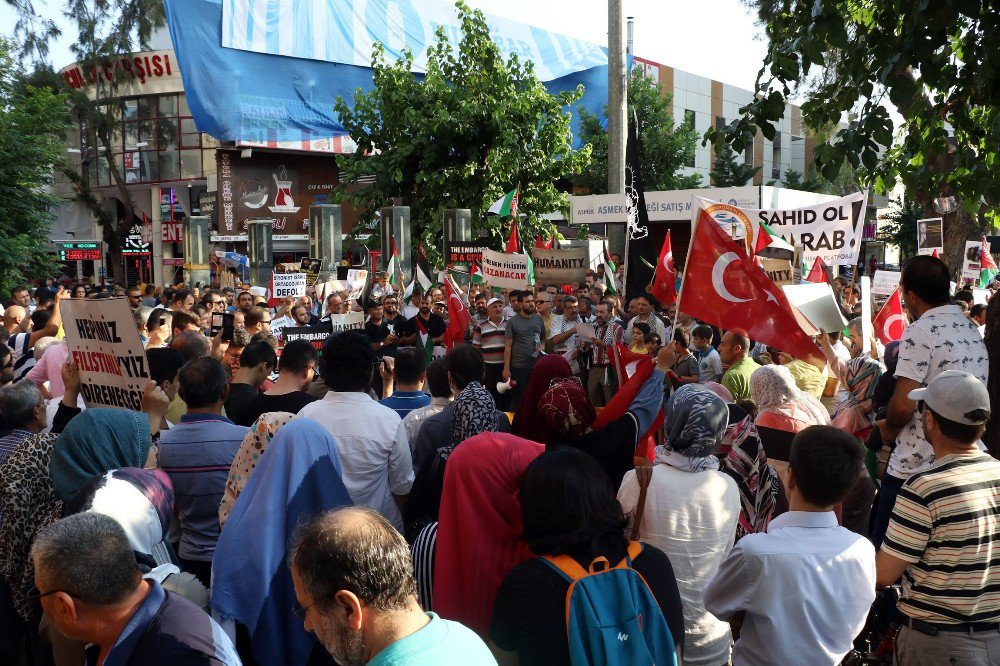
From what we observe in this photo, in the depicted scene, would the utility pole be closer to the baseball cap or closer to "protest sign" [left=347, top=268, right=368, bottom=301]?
"protest sign" [left=347, top=268, right=368, bottom=301]

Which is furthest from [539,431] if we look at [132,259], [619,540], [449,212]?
[132,259]

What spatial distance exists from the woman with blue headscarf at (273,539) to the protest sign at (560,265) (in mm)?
12362

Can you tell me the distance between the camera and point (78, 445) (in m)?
3.75

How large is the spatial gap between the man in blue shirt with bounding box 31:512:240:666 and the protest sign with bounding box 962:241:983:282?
16.1 m

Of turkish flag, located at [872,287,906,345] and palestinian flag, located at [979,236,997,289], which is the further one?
palestinian flag, located at [979,236,997,289]

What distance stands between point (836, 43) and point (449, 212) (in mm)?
15069

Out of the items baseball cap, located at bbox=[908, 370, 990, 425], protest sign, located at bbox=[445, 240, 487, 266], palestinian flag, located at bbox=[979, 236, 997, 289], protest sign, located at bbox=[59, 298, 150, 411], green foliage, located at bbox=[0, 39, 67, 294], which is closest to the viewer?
baseball cap, located at bbox=[908, 370, 990, 425]

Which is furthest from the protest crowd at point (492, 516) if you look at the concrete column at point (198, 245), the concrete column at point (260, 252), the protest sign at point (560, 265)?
the concrete column at point (198, 245)

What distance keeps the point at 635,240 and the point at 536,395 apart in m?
7.69

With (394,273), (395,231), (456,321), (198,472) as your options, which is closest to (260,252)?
(395,231)

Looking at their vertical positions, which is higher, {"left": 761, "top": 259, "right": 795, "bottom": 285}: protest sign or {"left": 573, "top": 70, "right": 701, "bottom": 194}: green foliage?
{"left": 573, "top": 70, "right": 701, "bottom": 194}: green foliage

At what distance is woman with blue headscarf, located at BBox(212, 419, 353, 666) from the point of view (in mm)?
3350

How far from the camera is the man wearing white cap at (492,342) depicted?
11906 mm

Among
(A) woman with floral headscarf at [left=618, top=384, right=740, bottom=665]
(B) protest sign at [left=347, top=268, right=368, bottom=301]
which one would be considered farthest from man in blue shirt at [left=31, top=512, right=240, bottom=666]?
(B) protest sign at [left=347, top=268, right=368, bottom=301]
